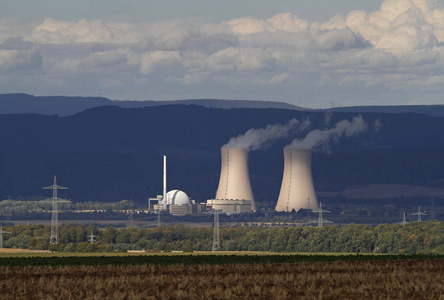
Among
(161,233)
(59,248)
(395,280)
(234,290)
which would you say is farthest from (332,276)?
(161,233)

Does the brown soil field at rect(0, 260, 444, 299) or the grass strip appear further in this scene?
the grass strip

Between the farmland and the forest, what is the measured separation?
60.6 meters

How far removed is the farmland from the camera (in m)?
44.5

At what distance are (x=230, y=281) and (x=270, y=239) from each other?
277ft

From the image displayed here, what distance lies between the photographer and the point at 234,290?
150 ft

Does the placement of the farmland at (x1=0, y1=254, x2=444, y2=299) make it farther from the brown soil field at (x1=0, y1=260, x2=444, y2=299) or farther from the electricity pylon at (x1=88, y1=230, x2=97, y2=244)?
the electricity pylon at (x1=88, y1=230, x2=97, y2=244)

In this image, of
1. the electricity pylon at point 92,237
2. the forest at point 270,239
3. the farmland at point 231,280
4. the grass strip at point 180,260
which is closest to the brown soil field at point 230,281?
the farmland at point 231,280

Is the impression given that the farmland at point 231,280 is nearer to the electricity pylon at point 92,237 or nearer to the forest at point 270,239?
the forest at point 270,239

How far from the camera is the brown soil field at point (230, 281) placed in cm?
4431

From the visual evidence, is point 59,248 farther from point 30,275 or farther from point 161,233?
point 30,275

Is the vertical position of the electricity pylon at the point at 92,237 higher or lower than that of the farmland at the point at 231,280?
higher

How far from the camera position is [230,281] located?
4975cm

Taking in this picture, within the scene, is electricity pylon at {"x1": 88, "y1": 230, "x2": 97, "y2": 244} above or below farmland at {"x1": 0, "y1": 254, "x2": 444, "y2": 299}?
above

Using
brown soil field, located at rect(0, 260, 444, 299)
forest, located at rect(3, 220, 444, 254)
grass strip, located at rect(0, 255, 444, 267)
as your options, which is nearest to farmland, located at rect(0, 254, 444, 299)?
brown soil field, located at rect(0, 260, 444, 299)
